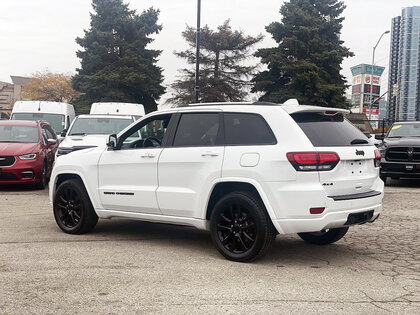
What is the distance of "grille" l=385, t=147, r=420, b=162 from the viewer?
43.9 feet

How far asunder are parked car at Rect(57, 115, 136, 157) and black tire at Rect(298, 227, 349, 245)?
6.06 m

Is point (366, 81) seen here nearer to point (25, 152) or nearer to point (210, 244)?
point (25, 152)

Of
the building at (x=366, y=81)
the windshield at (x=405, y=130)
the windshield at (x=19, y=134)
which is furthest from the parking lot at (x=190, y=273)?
the building at (x=366, y=81)

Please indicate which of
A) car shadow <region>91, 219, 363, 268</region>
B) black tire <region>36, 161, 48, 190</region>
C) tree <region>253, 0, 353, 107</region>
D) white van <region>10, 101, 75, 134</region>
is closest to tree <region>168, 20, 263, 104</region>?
tree <region>253, 0, 353, 107</region>

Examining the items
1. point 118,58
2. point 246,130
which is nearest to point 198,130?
point 246,130

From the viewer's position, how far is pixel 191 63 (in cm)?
4512

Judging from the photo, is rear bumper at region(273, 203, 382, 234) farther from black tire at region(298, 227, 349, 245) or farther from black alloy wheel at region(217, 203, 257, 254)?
black tire at region(298, 227, 349, 245)

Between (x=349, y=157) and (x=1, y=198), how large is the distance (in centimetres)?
780

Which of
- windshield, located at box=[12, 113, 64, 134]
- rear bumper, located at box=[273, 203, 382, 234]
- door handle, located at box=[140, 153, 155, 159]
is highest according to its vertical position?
windshield, located at box=[12, 113, 64, 134]

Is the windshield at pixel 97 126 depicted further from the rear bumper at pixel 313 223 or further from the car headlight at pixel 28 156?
the rear bumper at pixel 313 223

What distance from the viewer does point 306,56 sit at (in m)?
41.3

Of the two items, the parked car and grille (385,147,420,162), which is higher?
the parked car

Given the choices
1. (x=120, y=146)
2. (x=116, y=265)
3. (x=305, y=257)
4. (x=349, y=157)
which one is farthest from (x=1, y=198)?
(x=349, y=157)

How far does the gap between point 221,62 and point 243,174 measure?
40461 millimetres
